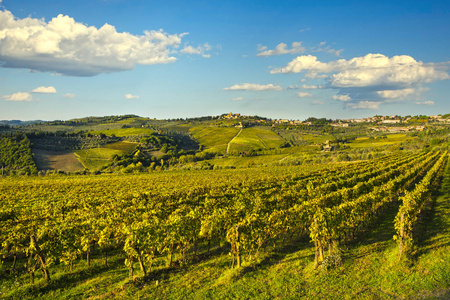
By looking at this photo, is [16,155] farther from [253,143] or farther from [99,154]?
[253,143]

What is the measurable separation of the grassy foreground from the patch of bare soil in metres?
119

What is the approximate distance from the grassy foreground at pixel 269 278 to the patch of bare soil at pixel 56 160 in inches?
4673

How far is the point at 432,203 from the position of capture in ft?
104

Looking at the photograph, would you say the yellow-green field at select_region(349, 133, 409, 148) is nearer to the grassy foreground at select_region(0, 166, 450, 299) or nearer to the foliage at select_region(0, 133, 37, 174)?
the grassy foreground at select_region(0, 166, 450, 299)

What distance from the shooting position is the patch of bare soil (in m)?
120

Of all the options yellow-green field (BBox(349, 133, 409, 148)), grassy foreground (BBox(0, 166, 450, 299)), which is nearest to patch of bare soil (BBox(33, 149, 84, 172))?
grassy foreground (BBox(0, 166, 450, 299))

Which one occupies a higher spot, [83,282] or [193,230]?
[193,230]

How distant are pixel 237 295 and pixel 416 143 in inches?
6510

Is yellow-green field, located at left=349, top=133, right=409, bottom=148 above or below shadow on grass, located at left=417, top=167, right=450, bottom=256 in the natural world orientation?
above

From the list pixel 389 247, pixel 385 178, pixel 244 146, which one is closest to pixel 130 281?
pixel 389 247

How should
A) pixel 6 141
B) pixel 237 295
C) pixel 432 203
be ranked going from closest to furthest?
A: pixel 237 295
pixel 432 203
pixel 6 141

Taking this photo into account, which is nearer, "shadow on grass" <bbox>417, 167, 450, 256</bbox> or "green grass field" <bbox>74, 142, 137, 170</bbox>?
"shadow on grass" <bbox>417, 167, 450, 256</bbox>

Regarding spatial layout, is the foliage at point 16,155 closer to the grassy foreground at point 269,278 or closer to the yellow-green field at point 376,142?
the grassy foreground at point 269,278

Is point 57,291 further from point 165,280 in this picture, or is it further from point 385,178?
point 385,178
